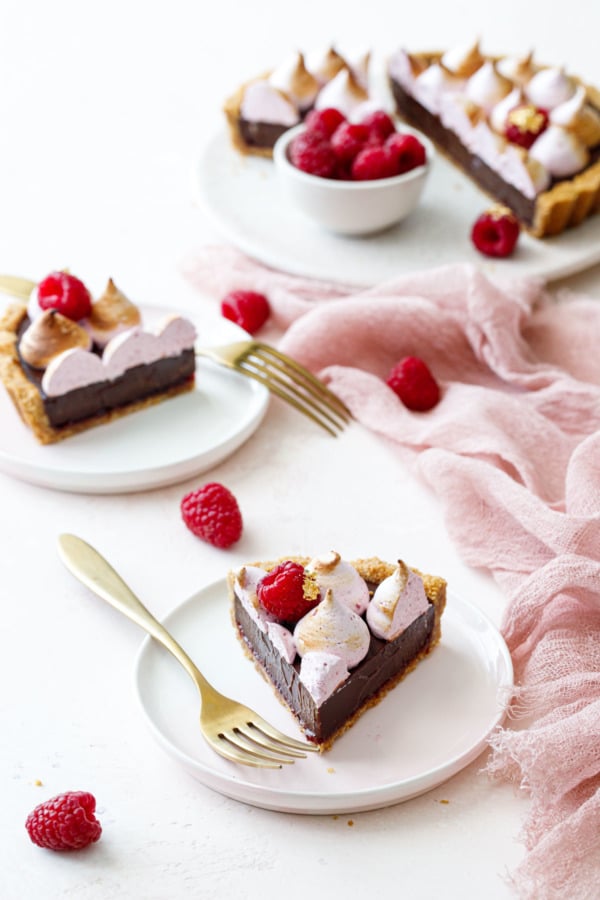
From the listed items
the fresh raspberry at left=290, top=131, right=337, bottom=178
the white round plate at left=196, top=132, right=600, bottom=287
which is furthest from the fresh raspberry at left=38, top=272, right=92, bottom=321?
the fresh raspberry at left=290, top=131, right=337, bottom=178

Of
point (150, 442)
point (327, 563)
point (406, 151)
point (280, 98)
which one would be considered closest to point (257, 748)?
point (327, 563)

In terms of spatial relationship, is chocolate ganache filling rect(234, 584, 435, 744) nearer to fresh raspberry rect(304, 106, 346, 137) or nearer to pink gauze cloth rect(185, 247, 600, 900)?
pink gauze cloth rect(185, 247, 600, 900)

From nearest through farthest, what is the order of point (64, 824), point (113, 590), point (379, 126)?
point (64, 824) → point (113, 590) → point (379, 126)

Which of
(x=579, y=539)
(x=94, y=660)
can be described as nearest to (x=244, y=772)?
(x=94, y=660)

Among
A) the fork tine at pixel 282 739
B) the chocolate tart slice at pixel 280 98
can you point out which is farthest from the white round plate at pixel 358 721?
the chocolate tart slice at pixel 280 98

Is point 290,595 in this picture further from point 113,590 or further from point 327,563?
point 113,590

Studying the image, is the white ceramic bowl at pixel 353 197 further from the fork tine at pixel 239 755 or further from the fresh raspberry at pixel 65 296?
the fork tine at pixel 239 755
